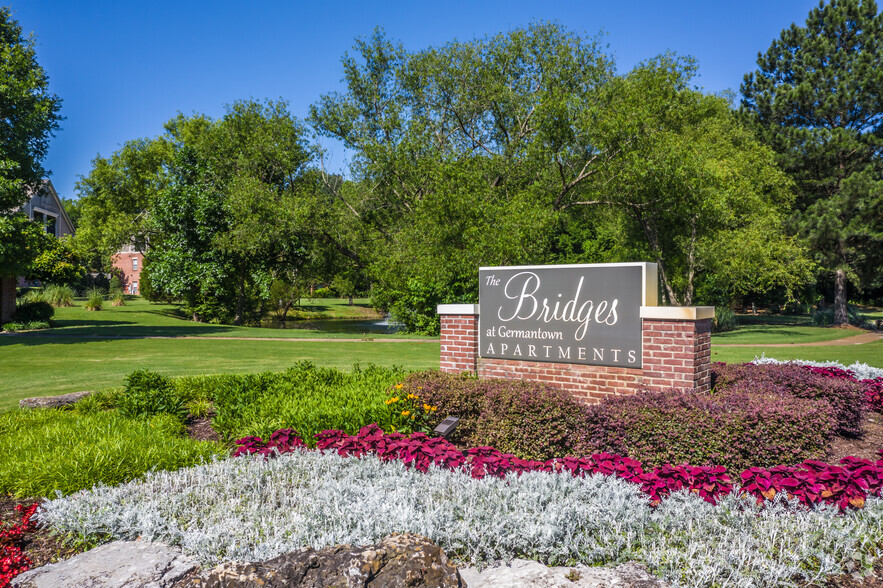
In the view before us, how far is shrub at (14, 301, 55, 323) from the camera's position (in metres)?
23.7

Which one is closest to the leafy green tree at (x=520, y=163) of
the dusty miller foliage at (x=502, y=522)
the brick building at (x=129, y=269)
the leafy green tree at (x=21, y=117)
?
the leafy green tree at (x=21, y=117)

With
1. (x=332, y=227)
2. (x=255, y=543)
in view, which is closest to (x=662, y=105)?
(x=332, y=227)

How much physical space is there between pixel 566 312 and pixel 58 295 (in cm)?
3468

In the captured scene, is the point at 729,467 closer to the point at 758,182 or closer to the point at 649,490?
the point at 649,490

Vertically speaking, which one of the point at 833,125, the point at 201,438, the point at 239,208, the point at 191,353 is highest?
the point at 833,125

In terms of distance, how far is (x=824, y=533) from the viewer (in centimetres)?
322

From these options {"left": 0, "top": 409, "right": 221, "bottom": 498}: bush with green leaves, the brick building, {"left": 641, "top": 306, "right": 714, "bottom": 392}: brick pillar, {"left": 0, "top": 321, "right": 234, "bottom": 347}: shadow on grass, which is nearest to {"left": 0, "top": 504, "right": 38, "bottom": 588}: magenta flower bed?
{"left": 0, "top": 409, "right": 221, "bottom": 498}: bush with green leaves

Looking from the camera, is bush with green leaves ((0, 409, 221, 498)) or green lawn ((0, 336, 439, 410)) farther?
green lawn ((0, 336, 439, 410))

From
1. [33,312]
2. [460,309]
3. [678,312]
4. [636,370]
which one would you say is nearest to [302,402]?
[460,309]

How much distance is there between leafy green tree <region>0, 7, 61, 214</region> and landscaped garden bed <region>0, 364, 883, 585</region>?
15.6 meters

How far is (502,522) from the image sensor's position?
322cm

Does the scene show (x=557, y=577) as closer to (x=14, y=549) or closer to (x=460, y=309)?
(x=14, y=549)

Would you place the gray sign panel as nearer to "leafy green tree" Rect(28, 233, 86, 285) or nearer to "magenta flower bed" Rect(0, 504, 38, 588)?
"magenta flower bed" Rect(0, 504, 38, 588)

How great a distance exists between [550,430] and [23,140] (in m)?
20.9
